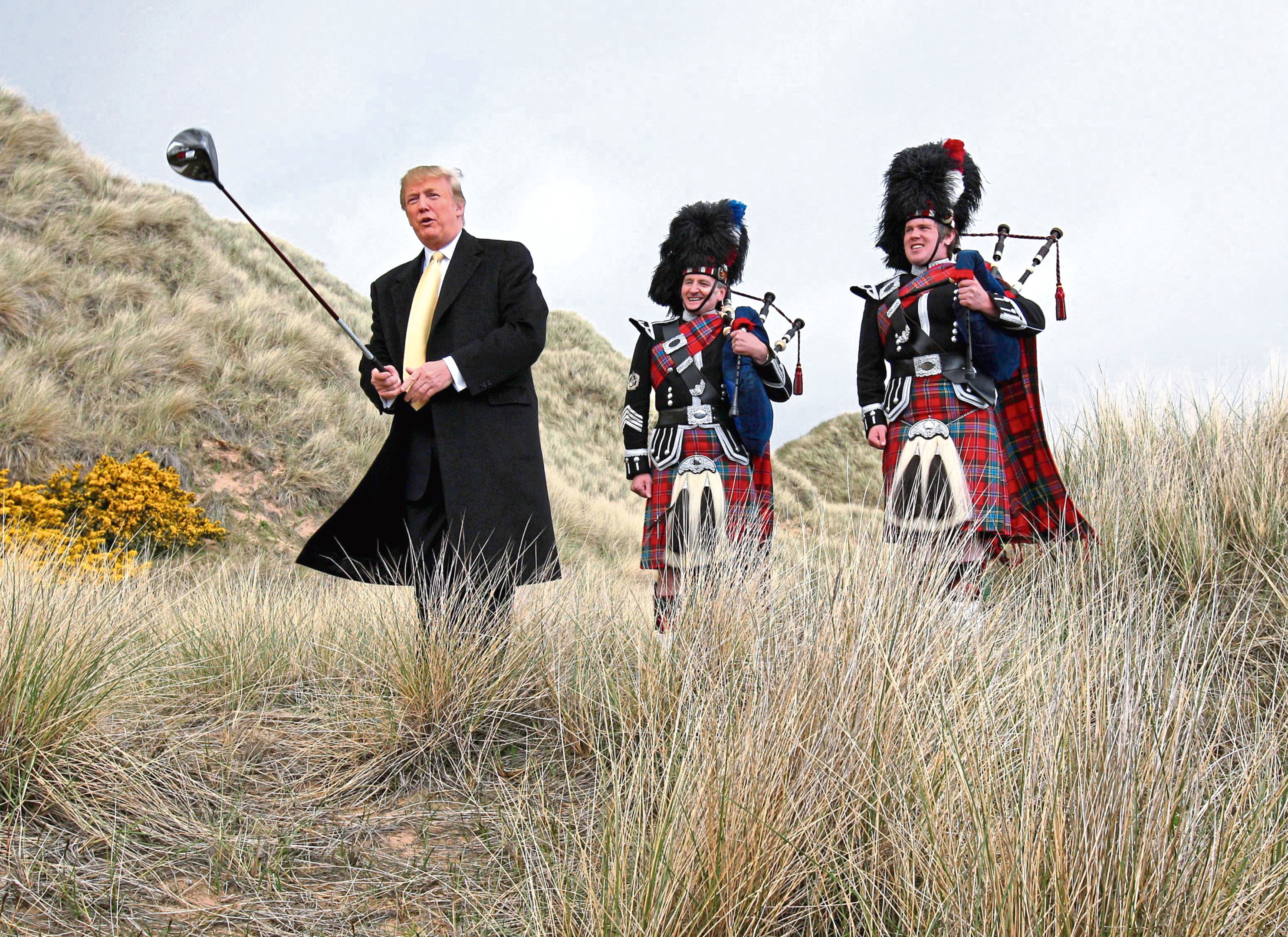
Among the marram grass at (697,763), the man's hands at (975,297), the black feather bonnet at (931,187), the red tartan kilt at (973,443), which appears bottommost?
the marram grass at (697,763)

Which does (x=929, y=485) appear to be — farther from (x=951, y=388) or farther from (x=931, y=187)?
(x=931, y=187)

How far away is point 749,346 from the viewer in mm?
4516

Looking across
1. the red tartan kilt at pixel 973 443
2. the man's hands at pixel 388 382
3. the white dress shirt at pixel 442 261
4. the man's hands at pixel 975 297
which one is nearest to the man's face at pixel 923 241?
the man's hands at pixel 975 297

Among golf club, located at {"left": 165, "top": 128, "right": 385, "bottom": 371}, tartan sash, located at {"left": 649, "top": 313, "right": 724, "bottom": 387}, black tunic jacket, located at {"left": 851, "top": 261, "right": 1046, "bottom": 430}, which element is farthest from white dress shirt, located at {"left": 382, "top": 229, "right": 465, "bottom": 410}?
black tunic jacket, located at {"left": 851, "top": 261, "right": 1046, "bottom": 430}

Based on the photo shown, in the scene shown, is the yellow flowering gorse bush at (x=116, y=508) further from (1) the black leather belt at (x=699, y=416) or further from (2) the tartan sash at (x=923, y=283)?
(2) the tartan sash at (x=923, y=283)

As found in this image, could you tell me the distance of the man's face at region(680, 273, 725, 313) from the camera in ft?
16.1

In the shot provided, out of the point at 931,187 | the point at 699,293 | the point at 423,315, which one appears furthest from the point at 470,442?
the point at 931,187

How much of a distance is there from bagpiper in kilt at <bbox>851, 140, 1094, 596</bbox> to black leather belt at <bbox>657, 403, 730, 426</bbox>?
0.64m

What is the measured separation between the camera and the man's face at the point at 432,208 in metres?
3.88

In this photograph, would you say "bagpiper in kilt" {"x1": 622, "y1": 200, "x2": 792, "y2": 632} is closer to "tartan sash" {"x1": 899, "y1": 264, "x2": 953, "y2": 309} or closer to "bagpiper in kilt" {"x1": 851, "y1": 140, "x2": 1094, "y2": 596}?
"bagpiper in kilt" {"x1": 851, "y1": 140, "x2": 1094, "y2": 596}

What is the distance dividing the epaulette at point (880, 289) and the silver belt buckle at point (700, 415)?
2.74ft

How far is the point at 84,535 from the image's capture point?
771 cm

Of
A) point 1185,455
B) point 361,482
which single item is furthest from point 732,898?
point 1185,455

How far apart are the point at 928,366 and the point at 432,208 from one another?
1.99 metres
